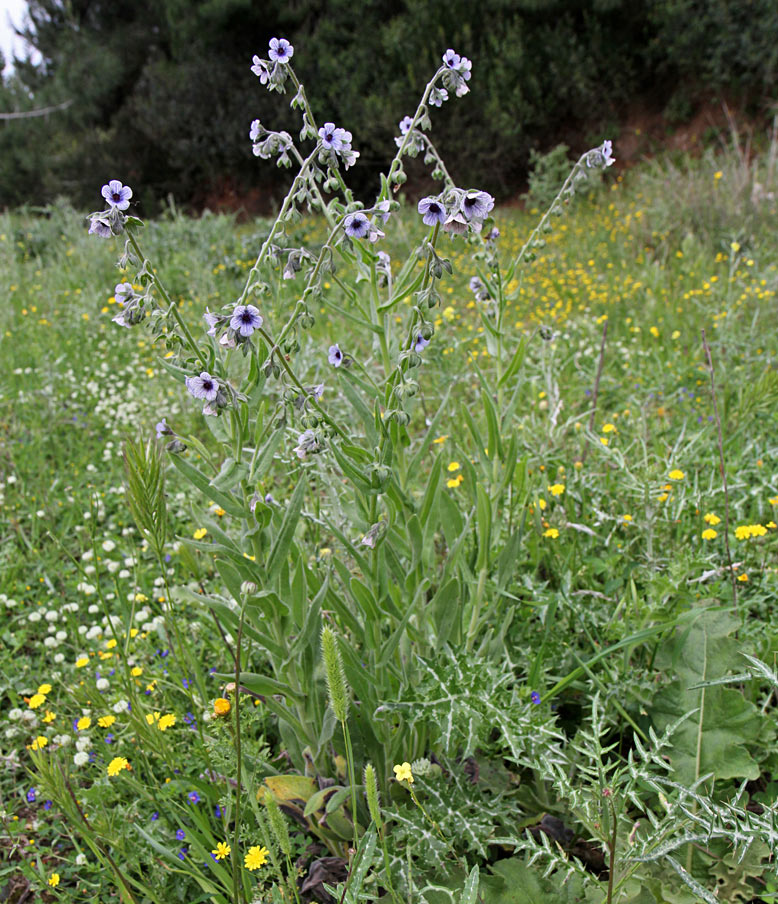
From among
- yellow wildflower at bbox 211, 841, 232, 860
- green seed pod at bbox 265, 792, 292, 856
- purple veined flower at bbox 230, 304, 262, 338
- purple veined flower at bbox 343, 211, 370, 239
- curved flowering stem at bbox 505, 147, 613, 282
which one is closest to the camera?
green seed pod at bbox 265, 792, 292, 856

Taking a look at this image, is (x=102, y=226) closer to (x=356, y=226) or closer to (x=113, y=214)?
(x=113, y=214)

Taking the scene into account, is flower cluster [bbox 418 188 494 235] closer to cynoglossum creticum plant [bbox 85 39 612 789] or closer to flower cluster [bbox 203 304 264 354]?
cynoglossum creticum plant [bbox 85 39 612 789]

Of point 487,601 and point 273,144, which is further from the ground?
point 273,144

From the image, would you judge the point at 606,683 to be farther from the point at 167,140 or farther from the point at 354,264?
the point at 167,140

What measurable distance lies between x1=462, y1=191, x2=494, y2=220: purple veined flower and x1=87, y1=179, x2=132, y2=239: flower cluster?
1.69ft

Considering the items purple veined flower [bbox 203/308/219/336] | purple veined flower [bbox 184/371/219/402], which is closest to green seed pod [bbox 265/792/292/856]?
purple veined flower [bbox 184/371/219/402]

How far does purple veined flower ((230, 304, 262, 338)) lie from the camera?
1052 millimetres

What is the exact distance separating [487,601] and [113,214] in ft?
4.09

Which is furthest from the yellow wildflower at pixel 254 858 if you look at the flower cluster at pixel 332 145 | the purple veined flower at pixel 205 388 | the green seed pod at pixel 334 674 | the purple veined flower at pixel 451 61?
the purple veined flower at pixel 451 61

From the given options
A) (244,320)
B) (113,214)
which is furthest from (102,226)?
(244,320)

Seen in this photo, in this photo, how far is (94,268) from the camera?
6.11 m

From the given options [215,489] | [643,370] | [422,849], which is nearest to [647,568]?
[422,849]

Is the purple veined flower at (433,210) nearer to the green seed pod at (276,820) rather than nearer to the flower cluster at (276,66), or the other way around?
the flower cluster at (276,66)

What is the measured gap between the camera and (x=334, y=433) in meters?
1.24
